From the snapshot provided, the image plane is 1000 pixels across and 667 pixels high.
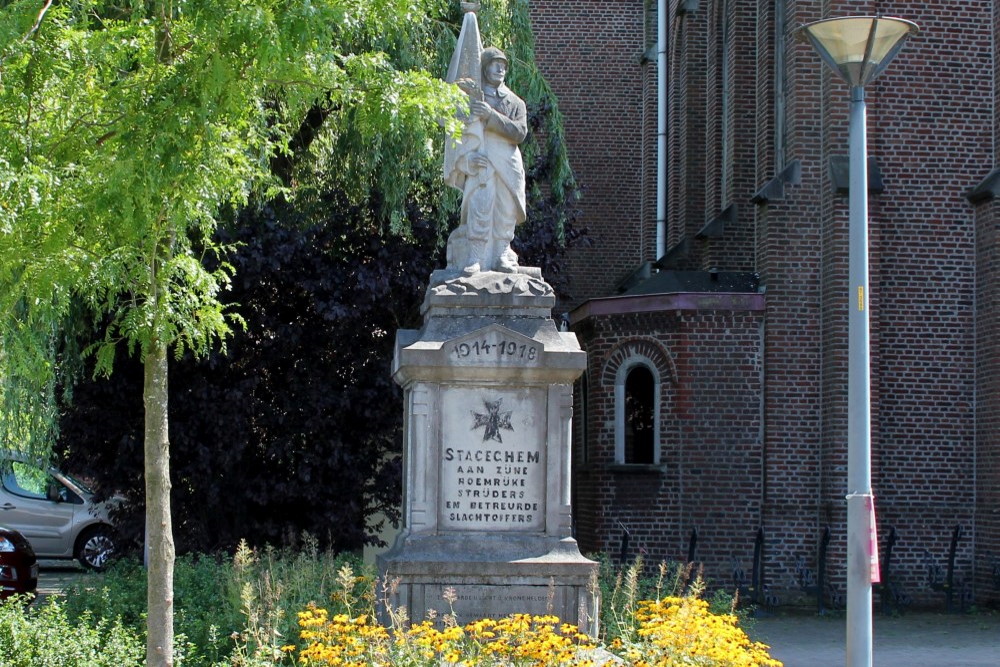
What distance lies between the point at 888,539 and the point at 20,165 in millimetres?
12288

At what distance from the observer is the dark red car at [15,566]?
47.2ft

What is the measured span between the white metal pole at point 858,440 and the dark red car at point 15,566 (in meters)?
9.81

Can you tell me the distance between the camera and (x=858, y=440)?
25.1 feet

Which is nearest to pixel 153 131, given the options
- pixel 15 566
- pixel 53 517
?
pixel 15 566

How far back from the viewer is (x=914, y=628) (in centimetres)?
1507

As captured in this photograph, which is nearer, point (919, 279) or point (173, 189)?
point (173, 189)

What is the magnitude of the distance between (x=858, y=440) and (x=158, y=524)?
4028 mm

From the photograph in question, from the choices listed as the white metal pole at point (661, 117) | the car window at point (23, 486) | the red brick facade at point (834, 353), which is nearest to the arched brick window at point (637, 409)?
the red brick facade at point (834, 353)

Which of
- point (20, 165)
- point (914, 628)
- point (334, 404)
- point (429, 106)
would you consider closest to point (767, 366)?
point (914, 628)

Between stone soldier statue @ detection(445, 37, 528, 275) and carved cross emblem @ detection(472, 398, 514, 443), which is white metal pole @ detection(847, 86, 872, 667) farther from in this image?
stone soldier statue @ detection(445, 37, 528, 275)

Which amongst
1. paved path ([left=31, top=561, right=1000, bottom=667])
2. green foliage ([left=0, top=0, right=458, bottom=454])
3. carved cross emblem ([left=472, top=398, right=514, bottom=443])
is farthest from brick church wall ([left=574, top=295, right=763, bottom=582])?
green foliage ([left=0, top=0, right=458, bottom=454])

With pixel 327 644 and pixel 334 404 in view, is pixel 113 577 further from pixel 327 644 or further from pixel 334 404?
pixel 327 644

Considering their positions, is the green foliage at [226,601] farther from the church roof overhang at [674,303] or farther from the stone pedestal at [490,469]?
the church roof overhang at [674,303]

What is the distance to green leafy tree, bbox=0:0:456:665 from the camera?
775 cm
